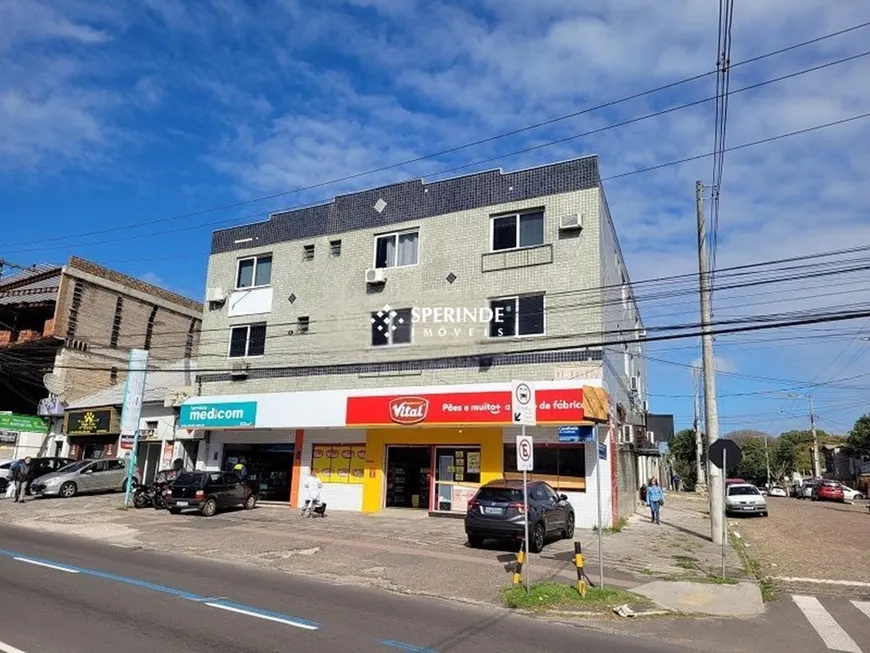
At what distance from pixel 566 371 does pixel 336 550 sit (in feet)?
30.2

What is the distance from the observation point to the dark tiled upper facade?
22.0 meters

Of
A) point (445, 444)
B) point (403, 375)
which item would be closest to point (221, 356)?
point (403, 375)

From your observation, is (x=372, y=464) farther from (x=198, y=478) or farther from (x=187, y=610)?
(x=187, y=610)

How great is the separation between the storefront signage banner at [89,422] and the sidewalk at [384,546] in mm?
9242

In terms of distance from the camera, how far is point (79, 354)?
126 feet

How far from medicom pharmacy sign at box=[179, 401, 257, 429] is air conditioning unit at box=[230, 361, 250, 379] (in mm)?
1521

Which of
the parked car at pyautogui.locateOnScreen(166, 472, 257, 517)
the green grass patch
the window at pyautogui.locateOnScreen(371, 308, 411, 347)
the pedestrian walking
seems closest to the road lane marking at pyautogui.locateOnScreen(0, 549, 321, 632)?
the green grass patch

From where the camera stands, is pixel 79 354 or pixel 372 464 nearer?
pixel 372 464

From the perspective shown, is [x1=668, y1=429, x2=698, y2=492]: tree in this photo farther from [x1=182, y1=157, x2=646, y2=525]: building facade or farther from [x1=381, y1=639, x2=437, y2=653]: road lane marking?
[x1=381, y1=639, x2=437, y2=653]: road lane marking

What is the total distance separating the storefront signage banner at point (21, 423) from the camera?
3588cm

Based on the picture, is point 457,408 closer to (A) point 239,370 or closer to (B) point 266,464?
(B) point 266,464

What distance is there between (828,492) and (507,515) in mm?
46397

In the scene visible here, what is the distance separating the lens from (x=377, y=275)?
80.6ft

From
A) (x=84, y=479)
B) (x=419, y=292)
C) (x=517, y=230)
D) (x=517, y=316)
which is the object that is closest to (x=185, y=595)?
(x=517, y=316)
